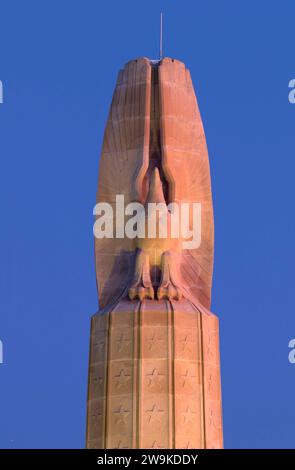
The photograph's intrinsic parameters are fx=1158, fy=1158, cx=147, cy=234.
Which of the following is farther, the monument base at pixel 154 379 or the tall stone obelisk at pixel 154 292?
the tall stone obelisk at pixel 154 292

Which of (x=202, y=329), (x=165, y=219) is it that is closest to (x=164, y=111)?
(x=165, y=219)

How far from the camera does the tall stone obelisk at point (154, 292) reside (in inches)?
1171

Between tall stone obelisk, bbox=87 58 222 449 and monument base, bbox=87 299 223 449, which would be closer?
monument base, bbox=87 299 223 449

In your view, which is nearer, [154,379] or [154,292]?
[154,379]

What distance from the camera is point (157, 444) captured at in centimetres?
2930

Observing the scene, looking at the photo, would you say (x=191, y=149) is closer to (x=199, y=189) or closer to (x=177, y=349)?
(x=199, y=189)

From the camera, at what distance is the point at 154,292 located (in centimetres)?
3131

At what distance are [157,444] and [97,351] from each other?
10.5 ft

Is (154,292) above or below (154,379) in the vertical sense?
above

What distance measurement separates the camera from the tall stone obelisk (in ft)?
97.6

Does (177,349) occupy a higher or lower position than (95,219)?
lower
